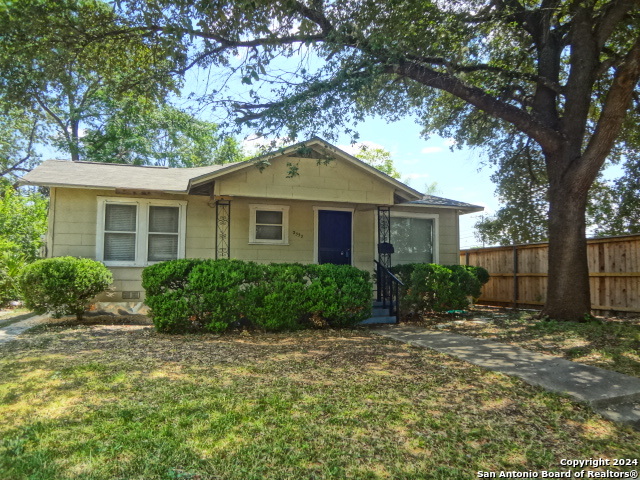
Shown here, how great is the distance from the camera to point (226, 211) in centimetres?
1030

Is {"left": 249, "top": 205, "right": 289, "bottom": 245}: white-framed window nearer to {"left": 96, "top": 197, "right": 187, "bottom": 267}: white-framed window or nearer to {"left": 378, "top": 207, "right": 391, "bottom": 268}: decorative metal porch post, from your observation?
{"left": 96, "top": 197, "right": 187, "bottom": 267}: white-framed window

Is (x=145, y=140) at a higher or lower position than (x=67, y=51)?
higher

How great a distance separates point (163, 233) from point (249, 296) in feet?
12.0

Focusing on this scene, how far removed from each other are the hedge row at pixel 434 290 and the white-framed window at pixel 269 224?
3294 mm

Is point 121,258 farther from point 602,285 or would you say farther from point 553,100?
point 602,285

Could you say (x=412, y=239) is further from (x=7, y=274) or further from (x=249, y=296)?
(x=7, y=274)

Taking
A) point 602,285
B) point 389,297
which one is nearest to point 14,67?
point 389,297

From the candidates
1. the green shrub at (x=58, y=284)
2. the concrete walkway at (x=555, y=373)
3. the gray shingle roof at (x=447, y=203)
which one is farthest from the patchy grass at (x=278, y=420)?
the gray shingle roof at (x=447, y=203)

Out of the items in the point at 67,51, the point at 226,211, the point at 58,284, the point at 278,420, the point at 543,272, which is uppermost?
the point at 67,51

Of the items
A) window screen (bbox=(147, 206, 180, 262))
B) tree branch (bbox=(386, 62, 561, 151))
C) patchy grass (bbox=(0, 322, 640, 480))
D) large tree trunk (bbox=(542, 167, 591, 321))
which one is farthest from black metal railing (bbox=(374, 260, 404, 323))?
window screen (bbox=(147, 206, 180, 262))

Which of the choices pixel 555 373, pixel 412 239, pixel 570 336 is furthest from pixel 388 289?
pixel 555 373

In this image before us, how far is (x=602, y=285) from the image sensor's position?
1022cm

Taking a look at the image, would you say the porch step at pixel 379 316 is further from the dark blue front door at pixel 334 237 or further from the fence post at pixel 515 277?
the fence post at pixel 515 277

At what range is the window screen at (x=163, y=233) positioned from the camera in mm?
9922
